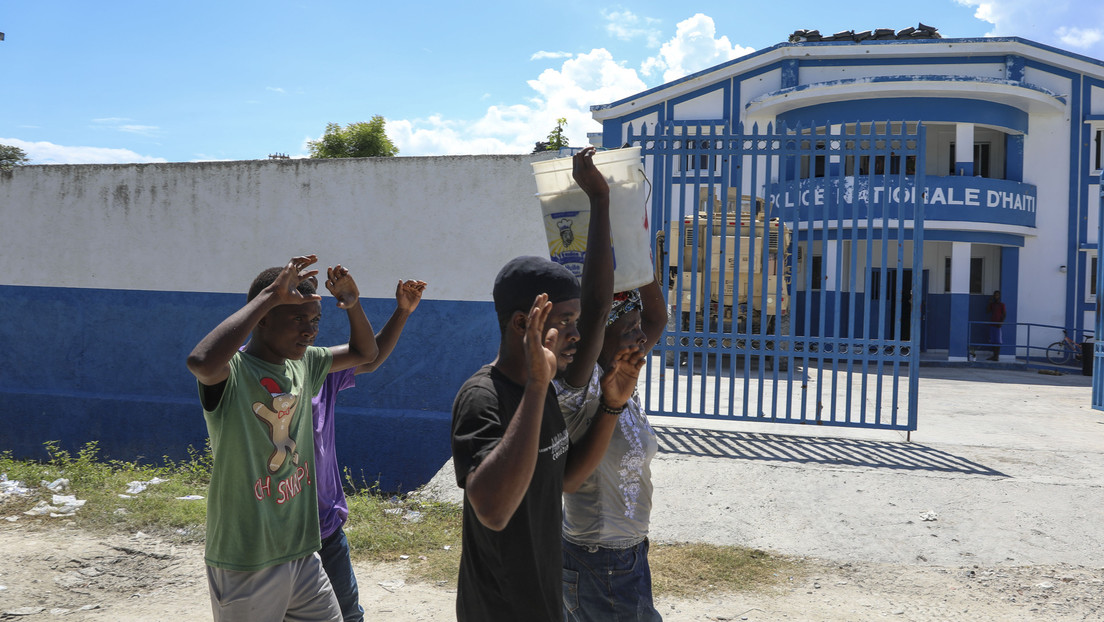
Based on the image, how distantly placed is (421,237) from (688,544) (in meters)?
3.05

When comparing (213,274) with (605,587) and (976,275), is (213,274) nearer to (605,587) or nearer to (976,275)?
(605,587)

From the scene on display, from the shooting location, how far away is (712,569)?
406cm

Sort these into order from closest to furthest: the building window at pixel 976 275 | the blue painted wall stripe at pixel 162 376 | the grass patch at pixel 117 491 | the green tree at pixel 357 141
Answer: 1. the grass patch at pixel 117 491
2. the blue painted wall stripe at pixel 162 376
3. the building window at pixel 976 275
4. the green tree at pixel 357 141

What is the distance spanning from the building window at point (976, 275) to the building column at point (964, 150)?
9.80ft

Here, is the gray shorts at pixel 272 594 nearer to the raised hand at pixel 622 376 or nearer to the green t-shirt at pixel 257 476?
the green t-shirt at pixel 257 476

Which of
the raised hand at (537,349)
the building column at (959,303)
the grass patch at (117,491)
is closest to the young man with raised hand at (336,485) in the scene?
the raised hand at (537,349)

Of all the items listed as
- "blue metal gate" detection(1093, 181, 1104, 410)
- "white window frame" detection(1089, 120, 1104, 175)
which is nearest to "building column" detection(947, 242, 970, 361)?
"white window frame" detection(1089, 120, 1104, 175)

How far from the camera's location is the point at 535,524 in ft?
5.51

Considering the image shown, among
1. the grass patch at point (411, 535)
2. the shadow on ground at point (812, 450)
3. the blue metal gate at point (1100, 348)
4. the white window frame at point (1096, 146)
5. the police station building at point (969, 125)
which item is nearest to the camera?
the grass patch at point (411, 535)

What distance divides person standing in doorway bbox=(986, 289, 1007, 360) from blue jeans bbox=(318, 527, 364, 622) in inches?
607

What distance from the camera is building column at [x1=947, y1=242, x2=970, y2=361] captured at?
590 inches

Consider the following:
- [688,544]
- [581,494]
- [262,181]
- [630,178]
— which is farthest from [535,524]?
[262,181]

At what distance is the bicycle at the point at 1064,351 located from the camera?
14.9 metres

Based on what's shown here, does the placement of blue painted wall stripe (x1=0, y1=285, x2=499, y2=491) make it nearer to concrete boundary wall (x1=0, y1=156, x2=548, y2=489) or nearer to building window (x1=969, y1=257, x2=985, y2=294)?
concrete boundary wall (x1=0, y1=156, x2=548, y2=489)
